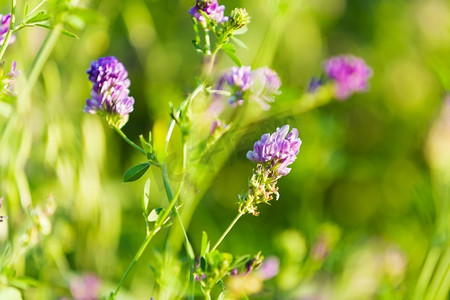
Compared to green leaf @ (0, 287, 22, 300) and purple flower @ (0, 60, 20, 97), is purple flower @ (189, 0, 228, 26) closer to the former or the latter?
purple flower @ (0, 60, 20, 97)

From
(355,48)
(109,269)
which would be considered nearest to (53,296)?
(109,269)

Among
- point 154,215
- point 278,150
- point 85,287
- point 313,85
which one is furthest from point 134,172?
point 313,85

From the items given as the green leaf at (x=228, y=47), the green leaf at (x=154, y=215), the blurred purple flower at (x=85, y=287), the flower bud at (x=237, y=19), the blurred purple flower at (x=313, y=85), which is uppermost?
the flower bud at (x=237, y=19)

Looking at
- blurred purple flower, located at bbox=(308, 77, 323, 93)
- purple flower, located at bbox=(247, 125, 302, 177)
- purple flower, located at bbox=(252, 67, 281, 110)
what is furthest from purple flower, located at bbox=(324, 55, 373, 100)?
purple flower, located at bbox=(247, 125, 302, 177)

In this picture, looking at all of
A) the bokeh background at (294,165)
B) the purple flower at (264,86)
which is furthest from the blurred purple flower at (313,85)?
the purple flower at (264,86)

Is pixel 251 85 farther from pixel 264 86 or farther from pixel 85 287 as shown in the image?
pixel 85 287

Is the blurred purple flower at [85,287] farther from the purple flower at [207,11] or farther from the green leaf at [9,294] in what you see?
the purple flower at [207,11]
